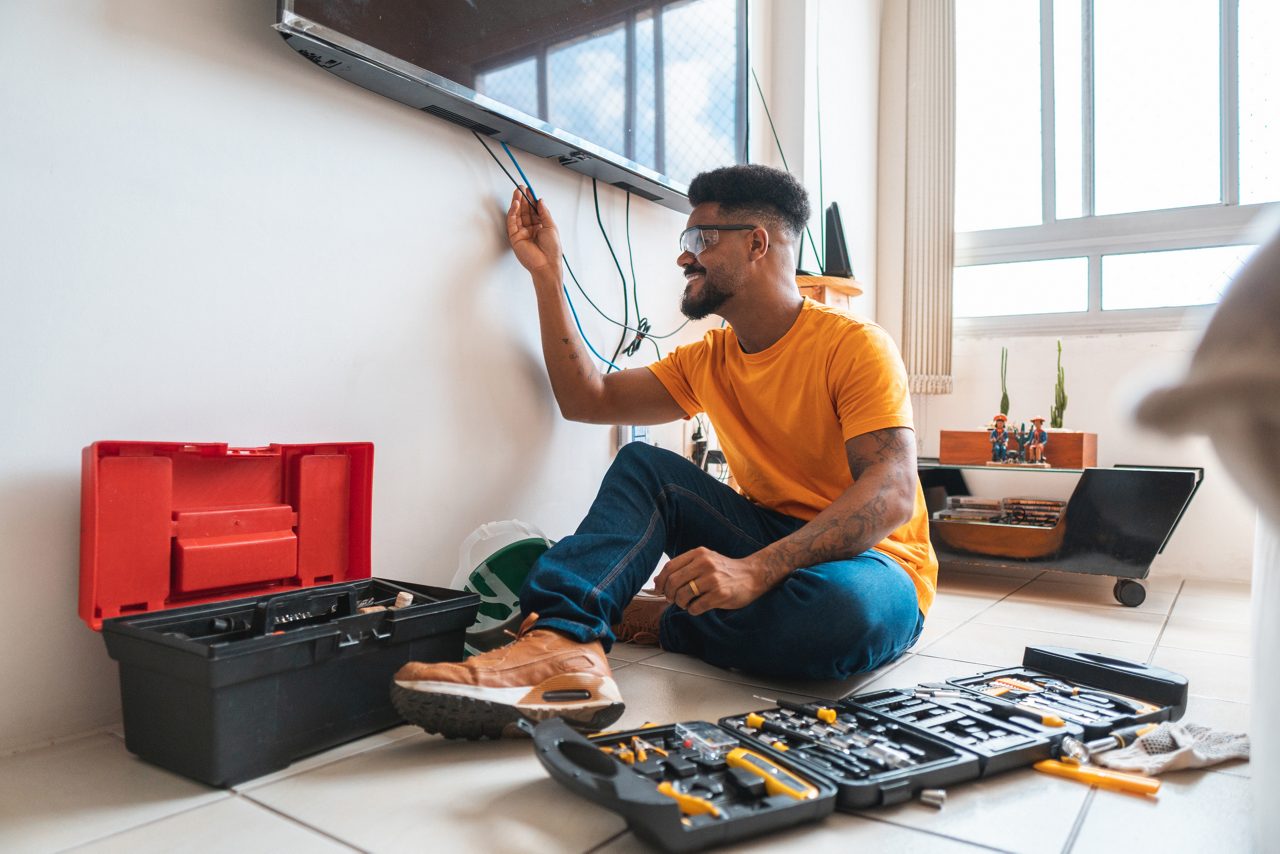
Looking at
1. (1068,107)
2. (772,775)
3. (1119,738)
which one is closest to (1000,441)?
(1068,107)

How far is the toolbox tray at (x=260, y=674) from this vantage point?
3.19 ft

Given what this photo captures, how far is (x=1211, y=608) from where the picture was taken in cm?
234

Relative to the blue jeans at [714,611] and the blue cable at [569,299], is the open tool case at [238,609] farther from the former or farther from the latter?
the blue cable at [569,299]

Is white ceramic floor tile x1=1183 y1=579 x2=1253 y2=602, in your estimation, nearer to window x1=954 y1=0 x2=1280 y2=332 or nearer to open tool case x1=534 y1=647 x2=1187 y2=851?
window x1=954 y1=0 x2=1280 y2=332

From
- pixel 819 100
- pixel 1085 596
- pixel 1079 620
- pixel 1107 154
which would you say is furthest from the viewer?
pixel 1107 154

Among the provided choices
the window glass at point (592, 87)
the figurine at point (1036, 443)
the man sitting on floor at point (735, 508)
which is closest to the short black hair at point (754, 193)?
the man sitting on floor at point (735, 508)

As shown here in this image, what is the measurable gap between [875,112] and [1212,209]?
137 cm

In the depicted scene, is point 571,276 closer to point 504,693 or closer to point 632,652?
point 632,652

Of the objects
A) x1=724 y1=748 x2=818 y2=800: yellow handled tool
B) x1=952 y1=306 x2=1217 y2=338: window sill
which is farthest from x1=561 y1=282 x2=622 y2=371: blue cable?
x1=952 y1=306 x2=1217 y2=338: window sill

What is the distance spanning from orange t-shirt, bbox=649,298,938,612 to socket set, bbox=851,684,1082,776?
378mm

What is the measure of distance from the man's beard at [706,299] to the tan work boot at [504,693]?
89 cm

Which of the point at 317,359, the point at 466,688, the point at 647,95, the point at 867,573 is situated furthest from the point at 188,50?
the point at 867,573

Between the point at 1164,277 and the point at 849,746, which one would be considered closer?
the point at 849,746

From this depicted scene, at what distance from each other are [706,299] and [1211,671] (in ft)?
4.19
